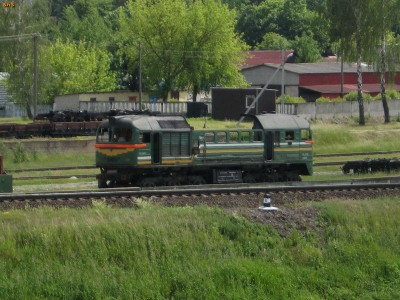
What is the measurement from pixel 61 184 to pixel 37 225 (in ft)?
51.0

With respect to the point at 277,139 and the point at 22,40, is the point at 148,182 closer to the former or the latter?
the point at 277,139

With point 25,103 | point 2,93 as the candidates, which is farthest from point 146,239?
point 2,93

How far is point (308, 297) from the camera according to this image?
18188mm

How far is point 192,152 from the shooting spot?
105 feet

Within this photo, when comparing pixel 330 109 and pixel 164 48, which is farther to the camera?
pixel 164 48

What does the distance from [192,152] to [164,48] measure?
1801 inches

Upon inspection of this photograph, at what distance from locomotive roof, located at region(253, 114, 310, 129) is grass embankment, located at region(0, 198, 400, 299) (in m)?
12.7

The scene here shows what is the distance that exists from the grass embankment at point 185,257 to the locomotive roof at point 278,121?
1271 centimetres

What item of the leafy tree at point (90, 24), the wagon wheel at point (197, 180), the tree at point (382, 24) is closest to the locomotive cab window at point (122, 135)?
the wagon wheel at point (197, 180)

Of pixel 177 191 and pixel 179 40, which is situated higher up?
pixel 179 40

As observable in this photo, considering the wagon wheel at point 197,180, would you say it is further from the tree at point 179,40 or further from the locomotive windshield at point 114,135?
the tree at point 179,40

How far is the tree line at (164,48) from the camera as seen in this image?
6059 cm

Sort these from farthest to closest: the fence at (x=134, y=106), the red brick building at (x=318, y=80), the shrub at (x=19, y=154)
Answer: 1. the red brick building at (x=318, y=80)
2. the fence at (x=134, y=106)
3. the shrub at (x=19, y=154)

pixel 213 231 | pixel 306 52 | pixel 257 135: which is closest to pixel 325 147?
pixel 257 135
